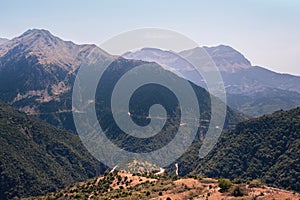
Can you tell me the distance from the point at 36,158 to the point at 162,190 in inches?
4002

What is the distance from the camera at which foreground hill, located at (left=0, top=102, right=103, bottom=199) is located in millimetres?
129750

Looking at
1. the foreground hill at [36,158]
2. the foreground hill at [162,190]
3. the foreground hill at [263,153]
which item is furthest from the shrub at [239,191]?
the foreground hill at [36,158]

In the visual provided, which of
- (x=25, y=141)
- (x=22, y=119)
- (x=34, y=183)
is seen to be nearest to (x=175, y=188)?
(x=34, y=183)

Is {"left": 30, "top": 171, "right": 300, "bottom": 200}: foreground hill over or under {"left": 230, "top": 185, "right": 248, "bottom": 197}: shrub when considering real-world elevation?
under

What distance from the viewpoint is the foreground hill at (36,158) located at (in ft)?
426

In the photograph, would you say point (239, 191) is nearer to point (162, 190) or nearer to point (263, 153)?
point (162, 190)

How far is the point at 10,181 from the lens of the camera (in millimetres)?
128500

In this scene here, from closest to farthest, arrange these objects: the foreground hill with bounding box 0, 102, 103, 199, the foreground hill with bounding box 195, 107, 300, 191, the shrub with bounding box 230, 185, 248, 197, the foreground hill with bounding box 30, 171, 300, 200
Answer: the shrub with bounding box 230, 185, 248, 197 < the foreground hill with bounding box 30, 171, 300, 200 < the foreground hill with bounding box 195, 107, 300, 191 < the foreground hill with bounding box 0, 102, 103, 199

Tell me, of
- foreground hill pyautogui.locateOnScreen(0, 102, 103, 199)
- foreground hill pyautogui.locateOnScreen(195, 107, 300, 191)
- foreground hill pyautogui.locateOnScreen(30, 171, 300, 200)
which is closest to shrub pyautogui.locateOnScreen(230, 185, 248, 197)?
foreground hill pyautogui.locateOnScreen(30, 171, 300, 200)

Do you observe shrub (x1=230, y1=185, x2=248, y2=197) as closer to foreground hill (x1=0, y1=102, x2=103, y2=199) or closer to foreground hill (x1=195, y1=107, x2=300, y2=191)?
foreground hill (x1=195, y1=107, x2=300, y2=191)

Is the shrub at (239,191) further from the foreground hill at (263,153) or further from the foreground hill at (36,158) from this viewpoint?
the foreground hill at (36,158)

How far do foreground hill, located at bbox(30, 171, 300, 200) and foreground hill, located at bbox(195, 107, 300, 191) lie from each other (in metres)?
44.5

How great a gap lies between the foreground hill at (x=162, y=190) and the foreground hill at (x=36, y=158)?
223 ft

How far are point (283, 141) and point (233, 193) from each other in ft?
229
